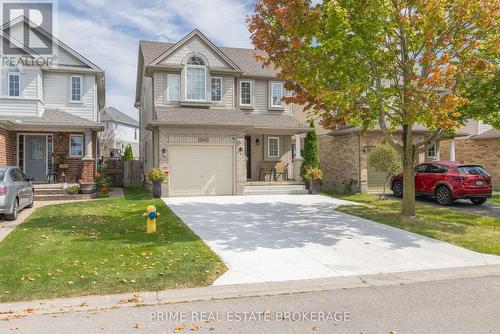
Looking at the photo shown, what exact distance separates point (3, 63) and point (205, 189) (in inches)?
470

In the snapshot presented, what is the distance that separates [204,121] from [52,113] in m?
8.15

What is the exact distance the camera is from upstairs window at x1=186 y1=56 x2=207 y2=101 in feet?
67.1

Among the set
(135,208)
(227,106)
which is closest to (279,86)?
(227,106)

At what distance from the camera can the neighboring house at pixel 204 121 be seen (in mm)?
18828

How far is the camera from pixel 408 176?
1277 centimetres

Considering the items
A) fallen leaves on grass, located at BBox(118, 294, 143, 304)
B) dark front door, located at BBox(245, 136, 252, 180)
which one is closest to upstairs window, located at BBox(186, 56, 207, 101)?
dark front door, located at BBox(245, 136, 252, 180)

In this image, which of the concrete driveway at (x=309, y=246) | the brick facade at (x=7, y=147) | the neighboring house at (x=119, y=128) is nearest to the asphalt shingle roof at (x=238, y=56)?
the brick facade at (x=7, y=147)

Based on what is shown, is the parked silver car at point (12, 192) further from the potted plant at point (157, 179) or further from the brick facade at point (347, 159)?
the brick facade at point (347, 159)

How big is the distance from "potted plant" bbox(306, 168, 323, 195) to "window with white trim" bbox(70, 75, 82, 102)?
12.9m

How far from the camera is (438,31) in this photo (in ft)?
38.0

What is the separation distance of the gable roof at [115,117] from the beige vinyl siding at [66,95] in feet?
106

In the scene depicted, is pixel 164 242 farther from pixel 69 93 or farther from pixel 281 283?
pixel 69 93

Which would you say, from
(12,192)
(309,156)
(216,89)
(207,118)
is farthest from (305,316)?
(216,89)

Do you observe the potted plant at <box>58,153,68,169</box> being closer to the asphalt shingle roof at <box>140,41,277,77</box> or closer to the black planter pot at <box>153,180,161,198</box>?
the black planter pot at <box>153,180,161,198</box>
